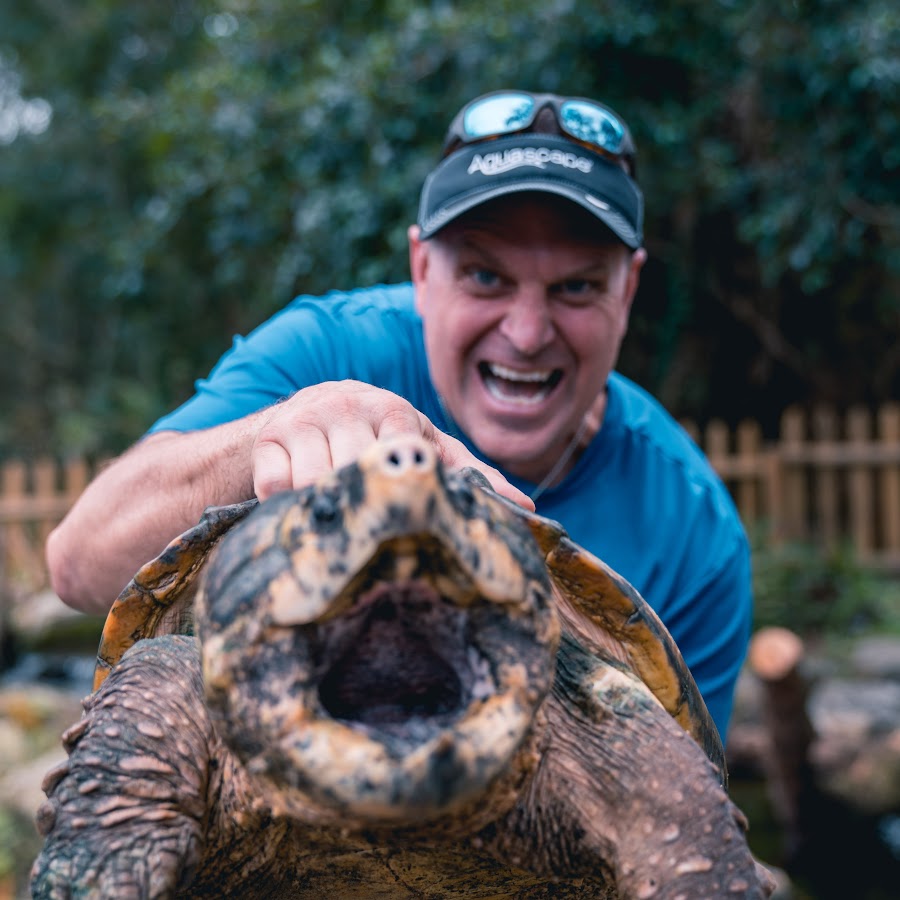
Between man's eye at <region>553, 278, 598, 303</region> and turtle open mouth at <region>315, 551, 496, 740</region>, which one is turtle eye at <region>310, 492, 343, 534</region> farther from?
man's eye at <region>553, 278, 598, 303</region>

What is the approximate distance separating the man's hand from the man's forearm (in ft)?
0.95

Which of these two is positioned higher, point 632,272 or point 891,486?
point 632,272

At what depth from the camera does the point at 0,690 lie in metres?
7.54

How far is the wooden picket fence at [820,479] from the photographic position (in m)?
8.43

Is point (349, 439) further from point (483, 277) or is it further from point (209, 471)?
point (483, 277)

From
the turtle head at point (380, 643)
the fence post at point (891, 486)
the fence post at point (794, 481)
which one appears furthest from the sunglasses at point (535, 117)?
the fence post at point (891, 486)

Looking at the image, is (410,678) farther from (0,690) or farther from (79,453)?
(79,453)

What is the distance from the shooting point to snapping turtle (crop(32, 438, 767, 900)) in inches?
42.9

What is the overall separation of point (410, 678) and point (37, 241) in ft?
59.9

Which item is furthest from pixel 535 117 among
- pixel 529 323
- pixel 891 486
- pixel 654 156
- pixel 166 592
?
pixel 891 486

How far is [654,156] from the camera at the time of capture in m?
7.47

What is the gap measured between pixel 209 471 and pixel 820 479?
7.72 meters

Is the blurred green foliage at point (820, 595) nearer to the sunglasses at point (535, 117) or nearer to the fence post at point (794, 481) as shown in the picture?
the fence post at point (794, 481)

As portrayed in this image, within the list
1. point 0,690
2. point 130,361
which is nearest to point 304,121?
point 0,690
